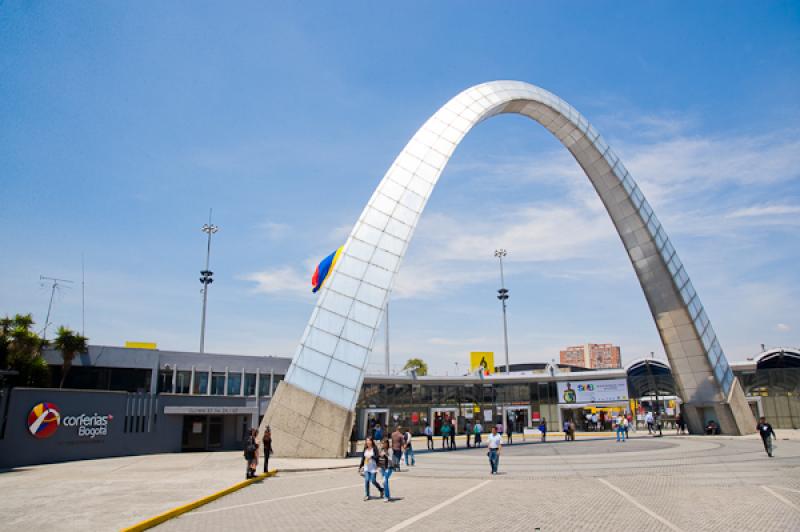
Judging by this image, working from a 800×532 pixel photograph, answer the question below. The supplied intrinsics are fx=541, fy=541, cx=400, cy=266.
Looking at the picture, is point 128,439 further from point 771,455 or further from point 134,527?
point 771,455

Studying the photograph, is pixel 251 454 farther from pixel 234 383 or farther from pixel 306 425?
pixel 234 383

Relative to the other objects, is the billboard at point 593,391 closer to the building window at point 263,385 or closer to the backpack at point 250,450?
the building window at point 263,385

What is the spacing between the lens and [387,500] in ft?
45.6

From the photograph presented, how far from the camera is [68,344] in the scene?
3544 cm

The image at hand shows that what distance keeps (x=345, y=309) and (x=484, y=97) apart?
61.3 feet

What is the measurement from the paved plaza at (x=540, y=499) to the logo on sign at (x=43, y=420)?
49.5 ft

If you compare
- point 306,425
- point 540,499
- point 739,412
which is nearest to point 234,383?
point 306,425

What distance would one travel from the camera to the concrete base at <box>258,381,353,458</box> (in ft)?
78.9

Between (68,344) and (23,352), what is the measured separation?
3838mm

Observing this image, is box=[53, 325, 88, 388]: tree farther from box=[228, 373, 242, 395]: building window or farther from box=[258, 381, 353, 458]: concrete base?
box=[258, 381, 353, 458]: concrete base

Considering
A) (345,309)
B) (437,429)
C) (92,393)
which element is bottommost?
(437,429)

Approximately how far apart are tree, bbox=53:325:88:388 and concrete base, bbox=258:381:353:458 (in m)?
18.4

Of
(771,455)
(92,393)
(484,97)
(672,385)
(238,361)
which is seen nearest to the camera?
(771,455)

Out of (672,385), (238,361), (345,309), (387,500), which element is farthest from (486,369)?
(387,500)
